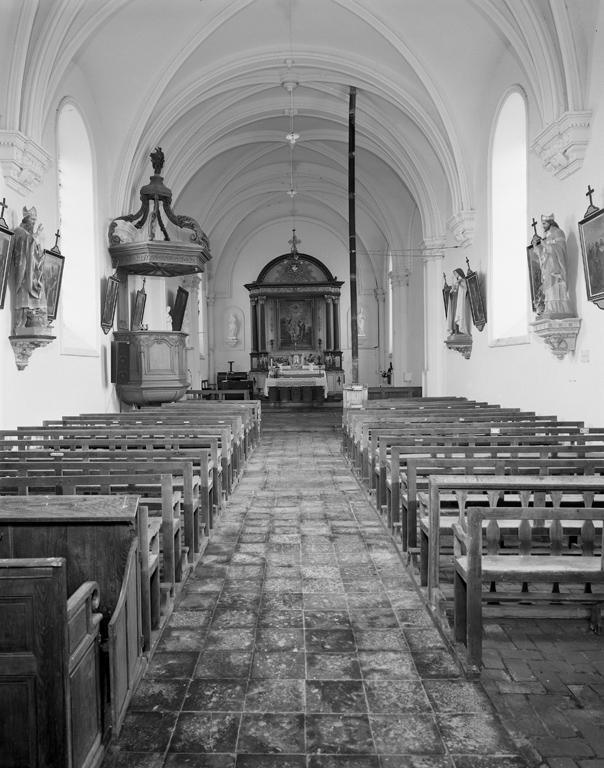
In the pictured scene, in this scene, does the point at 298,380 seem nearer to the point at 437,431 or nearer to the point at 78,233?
the point at 78,233

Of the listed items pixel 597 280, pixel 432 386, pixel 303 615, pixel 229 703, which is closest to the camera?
pixel 229 703

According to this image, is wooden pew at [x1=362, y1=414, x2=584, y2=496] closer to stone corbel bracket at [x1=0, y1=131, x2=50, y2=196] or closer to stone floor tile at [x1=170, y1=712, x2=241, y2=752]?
stone floor tile at [x1=170, y1=712, x2=241, y2=752]

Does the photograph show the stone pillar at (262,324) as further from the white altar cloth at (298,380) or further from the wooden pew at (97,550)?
the wooden pew at (97,550)

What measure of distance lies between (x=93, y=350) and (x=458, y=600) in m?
9.27

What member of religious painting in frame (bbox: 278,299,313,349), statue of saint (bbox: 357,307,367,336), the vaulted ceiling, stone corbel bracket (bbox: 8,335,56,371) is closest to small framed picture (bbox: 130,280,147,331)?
the vaulted ceiling

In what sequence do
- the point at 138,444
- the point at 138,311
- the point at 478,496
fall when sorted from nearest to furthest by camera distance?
the point at 478,496, the point at 138,444, the point at 138,311

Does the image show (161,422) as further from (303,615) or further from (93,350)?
Result: (303,615)

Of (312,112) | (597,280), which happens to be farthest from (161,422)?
(312,112)

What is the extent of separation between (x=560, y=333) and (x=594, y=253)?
1218mm

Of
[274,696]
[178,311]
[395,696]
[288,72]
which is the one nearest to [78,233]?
[178,311]

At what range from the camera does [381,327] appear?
81.7 feet

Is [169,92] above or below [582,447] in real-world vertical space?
above

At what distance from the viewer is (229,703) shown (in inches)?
113

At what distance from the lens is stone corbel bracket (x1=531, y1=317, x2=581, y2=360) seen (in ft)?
26.5
